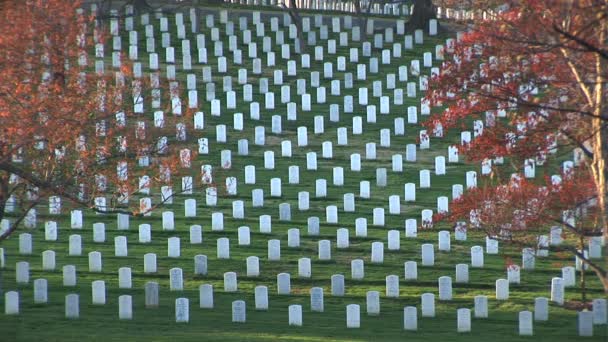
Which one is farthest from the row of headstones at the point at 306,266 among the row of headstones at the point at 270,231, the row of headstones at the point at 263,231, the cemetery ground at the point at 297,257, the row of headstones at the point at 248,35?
the row of headstones at the point at 248,35

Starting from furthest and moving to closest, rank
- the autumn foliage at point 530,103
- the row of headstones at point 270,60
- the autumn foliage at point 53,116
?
the row of headstones at point 270,60, the autumn foliage at point 53,116, the autumn foliage at point 530,103

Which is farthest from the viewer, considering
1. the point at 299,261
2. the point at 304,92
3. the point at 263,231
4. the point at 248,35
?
the point at 248,35

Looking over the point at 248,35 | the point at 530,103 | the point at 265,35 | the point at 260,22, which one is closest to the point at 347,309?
the point at 530,103

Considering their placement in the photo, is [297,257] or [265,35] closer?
[297,257]

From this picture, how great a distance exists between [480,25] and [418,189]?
987 centimetres

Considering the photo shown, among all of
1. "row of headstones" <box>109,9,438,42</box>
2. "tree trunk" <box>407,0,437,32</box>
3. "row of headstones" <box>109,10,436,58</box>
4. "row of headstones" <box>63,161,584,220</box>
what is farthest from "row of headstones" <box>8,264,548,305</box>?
"tree trunk" <box>407,0,437,32</box>

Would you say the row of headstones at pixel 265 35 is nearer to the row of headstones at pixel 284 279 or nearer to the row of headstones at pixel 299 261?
the row of headstones at pixel 299 261

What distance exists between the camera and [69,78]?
65.3 ft

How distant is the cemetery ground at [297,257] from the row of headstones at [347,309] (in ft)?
0.40

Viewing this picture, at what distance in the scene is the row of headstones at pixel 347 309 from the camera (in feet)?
60.7

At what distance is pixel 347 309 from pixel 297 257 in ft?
12.2

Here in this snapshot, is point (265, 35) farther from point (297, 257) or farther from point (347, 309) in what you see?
point (347, 309)

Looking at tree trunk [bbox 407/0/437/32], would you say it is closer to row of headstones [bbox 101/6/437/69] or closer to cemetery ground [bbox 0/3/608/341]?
row of headstones [bbox 101/6/437/69]

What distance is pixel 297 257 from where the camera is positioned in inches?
877
